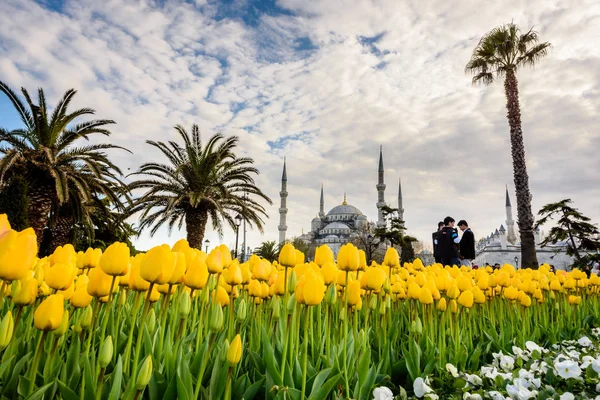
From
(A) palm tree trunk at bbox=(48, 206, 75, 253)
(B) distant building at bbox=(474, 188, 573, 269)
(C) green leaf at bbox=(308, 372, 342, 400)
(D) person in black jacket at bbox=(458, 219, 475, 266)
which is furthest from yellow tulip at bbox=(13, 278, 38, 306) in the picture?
(B) distant building at bbox=(474, 188, 573, 269)

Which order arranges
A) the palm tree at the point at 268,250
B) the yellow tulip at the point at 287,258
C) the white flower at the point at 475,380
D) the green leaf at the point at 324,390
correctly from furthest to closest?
1. the palm tree at the point at 268,250
2. the white flower at the point at 475,380
3. the yellow tulip at the point at 287,258
4. the green leaf at the point at 324,390

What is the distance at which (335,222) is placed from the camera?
218ft

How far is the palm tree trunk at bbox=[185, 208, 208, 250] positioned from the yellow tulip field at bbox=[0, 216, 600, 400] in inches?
447

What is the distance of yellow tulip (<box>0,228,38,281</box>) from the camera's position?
3.29 feet

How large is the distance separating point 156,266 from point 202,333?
2.78ft

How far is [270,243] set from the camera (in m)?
27.1

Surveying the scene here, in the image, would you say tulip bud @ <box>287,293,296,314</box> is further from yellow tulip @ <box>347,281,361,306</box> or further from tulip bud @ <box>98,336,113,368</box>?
tulip bud @ <box>98,336,113,368</box>

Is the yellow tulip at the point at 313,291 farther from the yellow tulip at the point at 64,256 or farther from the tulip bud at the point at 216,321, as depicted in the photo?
the yellow tulip at the point at 64,256

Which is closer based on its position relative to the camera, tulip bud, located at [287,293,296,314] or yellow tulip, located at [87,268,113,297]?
yellow tulip, located at [87,268,113,297]

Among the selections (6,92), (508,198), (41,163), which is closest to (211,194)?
(41,163)

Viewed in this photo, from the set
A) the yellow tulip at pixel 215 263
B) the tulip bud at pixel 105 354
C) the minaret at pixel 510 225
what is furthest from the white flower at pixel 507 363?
the minaret at pixel 510 225

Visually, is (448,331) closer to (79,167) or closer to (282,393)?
(282,393)

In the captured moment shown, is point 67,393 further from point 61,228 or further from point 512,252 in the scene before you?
point 512,252

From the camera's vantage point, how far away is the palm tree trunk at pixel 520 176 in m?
11.3
